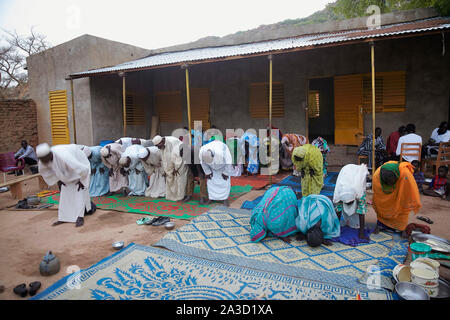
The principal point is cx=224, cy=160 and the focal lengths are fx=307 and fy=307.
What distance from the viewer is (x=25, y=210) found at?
19.1 ft

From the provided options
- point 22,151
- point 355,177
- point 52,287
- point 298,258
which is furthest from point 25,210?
point 355,177

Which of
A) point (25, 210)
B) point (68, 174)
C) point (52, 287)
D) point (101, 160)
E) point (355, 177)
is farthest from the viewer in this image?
point (101, 160)

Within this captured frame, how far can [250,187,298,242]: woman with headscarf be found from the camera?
3.85 meters

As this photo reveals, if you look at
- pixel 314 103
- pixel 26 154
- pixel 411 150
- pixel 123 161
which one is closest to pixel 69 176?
pixel 123 161

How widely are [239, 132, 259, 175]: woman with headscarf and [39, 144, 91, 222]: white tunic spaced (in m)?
4.02

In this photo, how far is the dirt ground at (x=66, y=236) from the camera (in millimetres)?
3475

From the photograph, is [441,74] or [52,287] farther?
[441,74]

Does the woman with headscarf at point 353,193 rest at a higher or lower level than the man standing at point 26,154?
lower

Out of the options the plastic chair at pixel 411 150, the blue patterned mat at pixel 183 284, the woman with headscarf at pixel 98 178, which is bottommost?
the blue patterned mat at pixel 183 284

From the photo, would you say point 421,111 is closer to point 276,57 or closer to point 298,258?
point 276,57

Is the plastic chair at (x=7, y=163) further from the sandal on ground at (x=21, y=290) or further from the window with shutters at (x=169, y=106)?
A: the sandal on ground at (x=21, y=290)

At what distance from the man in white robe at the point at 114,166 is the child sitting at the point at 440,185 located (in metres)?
6.03

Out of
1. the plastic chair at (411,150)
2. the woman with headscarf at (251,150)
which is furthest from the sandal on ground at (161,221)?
the plastic chair at (411,150)
